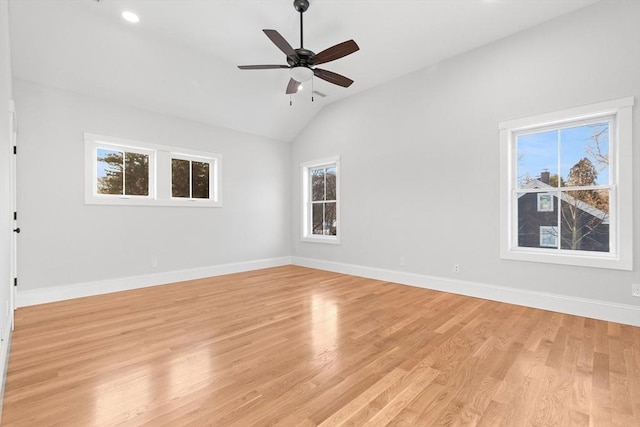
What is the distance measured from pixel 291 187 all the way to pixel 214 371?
4969 millimetres

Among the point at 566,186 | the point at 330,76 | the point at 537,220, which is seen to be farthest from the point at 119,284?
the point at 566,186

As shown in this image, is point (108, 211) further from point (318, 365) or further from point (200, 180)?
point (318, 365)

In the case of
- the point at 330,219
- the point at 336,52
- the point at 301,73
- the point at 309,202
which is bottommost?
the point at 330,219

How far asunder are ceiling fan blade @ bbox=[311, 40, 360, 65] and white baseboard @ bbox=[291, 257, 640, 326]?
3.30 metres

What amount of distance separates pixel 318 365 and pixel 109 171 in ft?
14.0

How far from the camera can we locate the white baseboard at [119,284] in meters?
3.58

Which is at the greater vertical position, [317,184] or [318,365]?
[317,184]

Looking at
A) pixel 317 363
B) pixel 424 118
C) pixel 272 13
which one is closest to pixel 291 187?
Result: pixel 424 118

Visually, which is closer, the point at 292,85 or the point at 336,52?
the point at 336,52

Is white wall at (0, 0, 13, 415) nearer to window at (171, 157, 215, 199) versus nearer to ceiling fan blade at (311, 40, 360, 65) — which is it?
ceiling fan blade at (311, 40, 360, 65)

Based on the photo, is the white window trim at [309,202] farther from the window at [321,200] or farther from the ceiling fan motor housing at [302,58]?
the ceiling fan motor housing at [302,58]

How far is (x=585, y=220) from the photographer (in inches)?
129

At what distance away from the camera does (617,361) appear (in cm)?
217

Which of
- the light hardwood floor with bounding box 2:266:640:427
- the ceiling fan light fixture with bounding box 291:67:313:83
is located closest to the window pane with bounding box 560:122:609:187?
the light hardwood floor with bounding box 2:266:640:427
